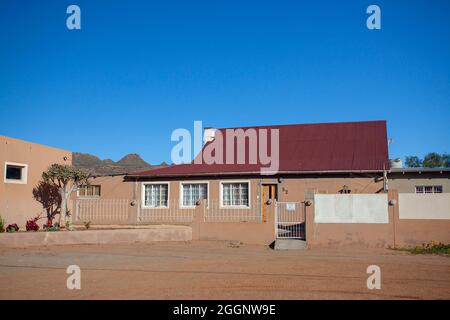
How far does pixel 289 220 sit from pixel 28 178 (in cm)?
1049

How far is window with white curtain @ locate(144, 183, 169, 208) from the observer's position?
21.6 metres

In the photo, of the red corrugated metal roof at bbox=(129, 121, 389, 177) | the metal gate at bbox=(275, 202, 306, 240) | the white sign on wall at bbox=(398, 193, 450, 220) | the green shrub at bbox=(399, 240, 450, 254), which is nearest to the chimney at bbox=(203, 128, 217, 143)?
the red corrugated metal roof at bbox=(129, 121, 389, 177)

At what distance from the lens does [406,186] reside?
66.7 feet

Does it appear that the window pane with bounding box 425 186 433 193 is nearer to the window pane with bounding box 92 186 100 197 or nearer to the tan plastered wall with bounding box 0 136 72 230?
the window pane with bounding box 92 186 100 197

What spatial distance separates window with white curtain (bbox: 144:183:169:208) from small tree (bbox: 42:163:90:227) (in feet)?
12.2

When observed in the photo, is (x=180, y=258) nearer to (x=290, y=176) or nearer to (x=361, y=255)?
(x=361, y=255)

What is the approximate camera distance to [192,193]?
837 inches

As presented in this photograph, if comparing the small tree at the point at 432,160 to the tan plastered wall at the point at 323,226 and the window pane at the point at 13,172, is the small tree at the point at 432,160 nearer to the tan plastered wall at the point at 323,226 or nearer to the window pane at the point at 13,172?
the tan plastered wall at the point at 323,226

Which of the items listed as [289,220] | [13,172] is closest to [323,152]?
[289,220]

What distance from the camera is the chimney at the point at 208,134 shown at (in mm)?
25000

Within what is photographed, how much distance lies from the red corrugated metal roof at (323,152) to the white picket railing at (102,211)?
2.96 metres

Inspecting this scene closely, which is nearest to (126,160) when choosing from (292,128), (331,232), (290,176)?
(292,128)

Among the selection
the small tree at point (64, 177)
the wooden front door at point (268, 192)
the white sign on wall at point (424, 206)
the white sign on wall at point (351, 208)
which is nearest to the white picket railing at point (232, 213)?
the wooden front door at point (268, 192)

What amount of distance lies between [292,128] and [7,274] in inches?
668
